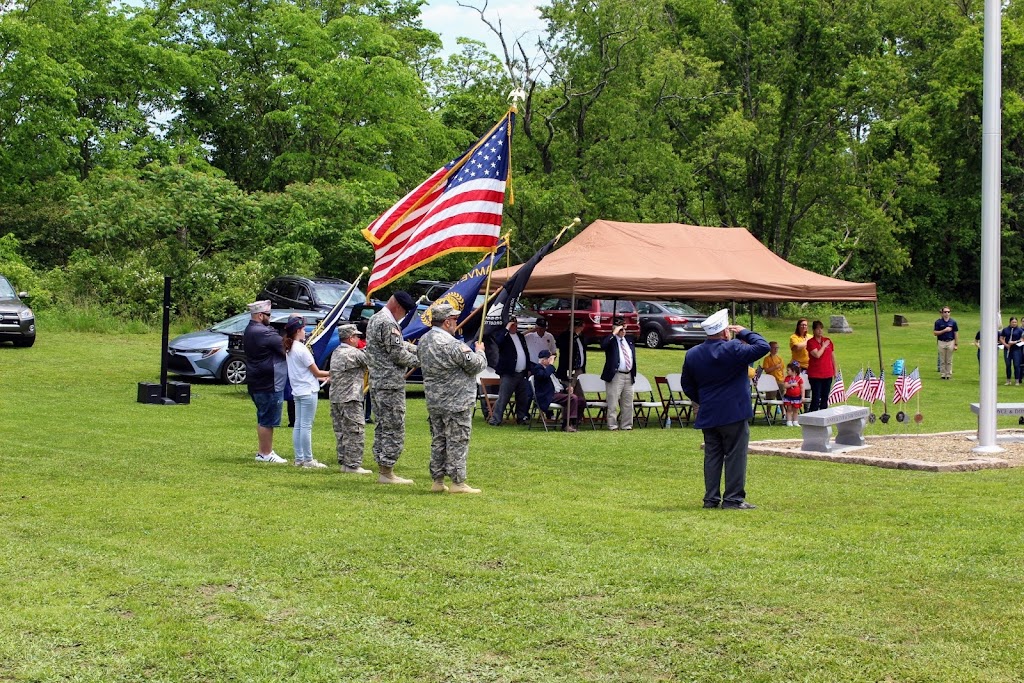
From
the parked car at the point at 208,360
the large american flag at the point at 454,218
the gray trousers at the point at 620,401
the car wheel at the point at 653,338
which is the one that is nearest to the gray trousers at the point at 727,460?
the large american flag at the point at 454,218

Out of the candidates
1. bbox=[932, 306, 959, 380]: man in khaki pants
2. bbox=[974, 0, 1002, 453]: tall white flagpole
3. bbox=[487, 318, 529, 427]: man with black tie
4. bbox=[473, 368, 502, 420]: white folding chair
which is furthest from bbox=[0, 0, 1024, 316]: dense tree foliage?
bbox=[974, 0, 1002, 453]: tall white flagpole

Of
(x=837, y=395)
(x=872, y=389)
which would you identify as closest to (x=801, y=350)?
(x=837, y=395)

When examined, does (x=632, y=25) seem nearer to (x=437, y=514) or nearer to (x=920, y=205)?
(x=920, y=205)

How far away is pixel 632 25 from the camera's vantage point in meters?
36.5

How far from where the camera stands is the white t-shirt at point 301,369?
44.7 feet

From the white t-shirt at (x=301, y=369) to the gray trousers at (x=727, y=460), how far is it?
4786 mm

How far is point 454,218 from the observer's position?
14.2 m

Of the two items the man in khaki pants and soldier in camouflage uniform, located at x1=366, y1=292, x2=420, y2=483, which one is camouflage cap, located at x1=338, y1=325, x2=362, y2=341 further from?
the man in khaki pants

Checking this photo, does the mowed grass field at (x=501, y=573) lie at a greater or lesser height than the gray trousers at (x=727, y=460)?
lesser

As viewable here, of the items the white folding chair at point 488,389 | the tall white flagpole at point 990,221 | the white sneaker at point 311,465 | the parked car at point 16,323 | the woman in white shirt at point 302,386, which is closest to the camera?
the white sneaker at point 311,465

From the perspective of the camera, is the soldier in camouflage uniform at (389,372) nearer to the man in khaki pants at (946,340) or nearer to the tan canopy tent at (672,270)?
the tan canopy tent at (672,270)

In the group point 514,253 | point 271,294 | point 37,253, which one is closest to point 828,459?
point 271,294

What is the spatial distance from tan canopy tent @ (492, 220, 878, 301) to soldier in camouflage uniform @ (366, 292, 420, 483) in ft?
21.2

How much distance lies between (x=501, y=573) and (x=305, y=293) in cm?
2038
